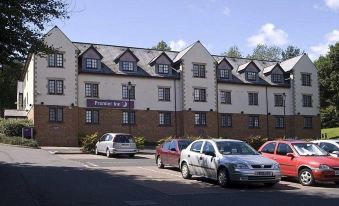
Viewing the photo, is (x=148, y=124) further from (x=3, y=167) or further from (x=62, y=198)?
(x=62, y=198)

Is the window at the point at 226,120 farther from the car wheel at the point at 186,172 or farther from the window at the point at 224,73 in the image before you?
the car wheel at the point at 186,172

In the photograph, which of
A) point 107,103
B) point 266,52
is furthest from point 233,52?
point 107,103

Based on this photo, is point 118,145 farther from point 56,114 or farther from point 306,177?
point 306,177

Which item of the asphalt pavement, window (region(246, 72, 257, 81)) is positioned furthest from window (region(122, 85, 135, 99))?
the asphalt pavement

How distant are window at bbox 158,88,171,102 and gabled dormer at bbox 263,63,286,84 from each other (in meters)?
14.1

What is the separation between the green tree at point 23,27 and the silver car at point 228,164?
6667mm

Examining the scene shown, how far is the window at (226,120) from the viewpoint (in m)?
52.6

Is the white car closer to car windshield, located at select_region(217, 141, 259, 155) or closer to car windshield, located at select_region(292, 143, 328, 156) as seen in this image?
car windshield, located at select_region(292, 143, 328, 156)

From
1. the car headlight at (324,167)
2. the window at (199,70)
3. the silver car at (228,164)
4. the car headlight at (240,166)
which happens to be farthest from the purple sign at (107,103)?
the car headlight at (324,167)

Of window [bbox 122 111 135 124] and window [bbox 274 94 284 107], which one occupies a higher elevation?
window [bbox 274 94 284 107]

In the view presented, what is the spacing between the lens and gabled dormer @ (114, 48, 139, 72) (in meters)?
47.9

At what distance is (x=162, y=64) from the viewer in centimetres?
5022

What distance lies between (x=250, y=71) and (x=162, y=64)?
11.4m

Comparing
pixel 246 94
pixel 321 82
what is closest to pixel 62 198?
pixel 246 94
